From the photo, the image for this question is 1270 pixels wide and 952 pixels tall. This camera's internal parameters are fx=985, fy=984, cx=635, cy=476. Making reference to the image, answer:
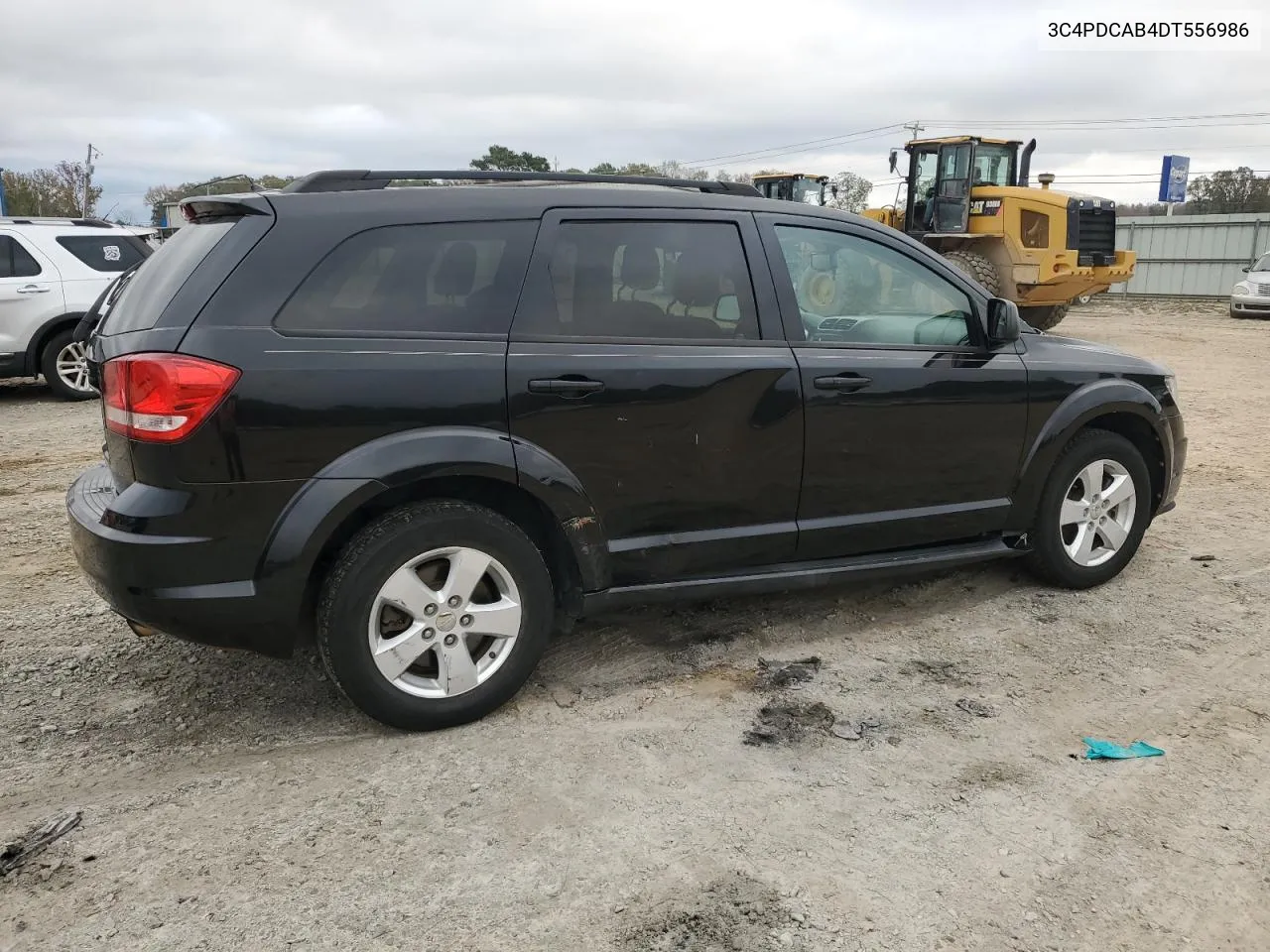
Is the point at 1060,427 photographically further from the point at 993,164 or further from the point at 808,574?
the point at 993,164

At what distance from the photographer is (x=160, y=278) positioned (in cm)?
318

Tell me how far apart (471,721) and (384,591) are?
581mm

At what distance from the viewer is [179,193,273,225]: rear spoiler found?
121 inches

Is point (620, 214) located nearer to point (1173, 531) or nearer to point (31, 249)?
point (1173, 531)

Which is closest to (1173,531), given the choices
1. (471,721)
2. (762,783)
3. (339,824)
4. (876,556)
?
(876,556)

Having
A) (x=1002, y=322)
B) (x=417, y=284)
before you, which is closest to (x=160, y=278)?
(x=417, y=284)

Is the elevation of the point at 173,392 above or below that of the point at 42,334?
above

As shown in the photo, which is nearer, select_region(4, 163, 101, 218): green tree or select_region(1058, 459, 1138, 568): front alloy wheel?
select_region(1058, 459, 1138, 568): front alloy wheel

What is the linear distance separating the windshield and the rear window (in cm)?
1448

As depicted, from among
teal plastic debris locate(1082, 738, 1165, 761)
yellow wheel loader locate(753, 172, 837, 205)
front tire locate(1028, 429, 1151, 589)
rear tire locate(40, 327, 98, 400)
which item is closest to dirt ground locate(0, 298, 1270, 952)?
teal plastic debris locate(1082, 738, 1165, 761)

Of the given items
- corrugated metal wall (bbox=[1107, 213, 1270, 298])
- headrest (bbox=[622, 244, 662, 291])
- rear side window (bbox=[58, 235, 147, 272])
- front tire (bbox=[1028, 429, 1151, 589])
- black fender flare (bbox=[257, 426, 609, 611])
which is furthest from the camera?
corrugated metal wall (bbox=[1107, 213, 1270, 298])

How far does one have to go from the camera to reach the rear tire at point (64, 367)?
9.65 m

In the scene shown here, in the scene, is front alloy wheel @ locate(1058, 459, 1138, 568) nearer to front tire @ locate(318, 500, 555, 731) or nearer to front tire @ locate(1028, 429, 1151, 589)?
front tire @ locate(1028, 429, 1151, 589)

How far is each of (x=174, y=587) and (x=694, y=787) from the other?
1670mm
